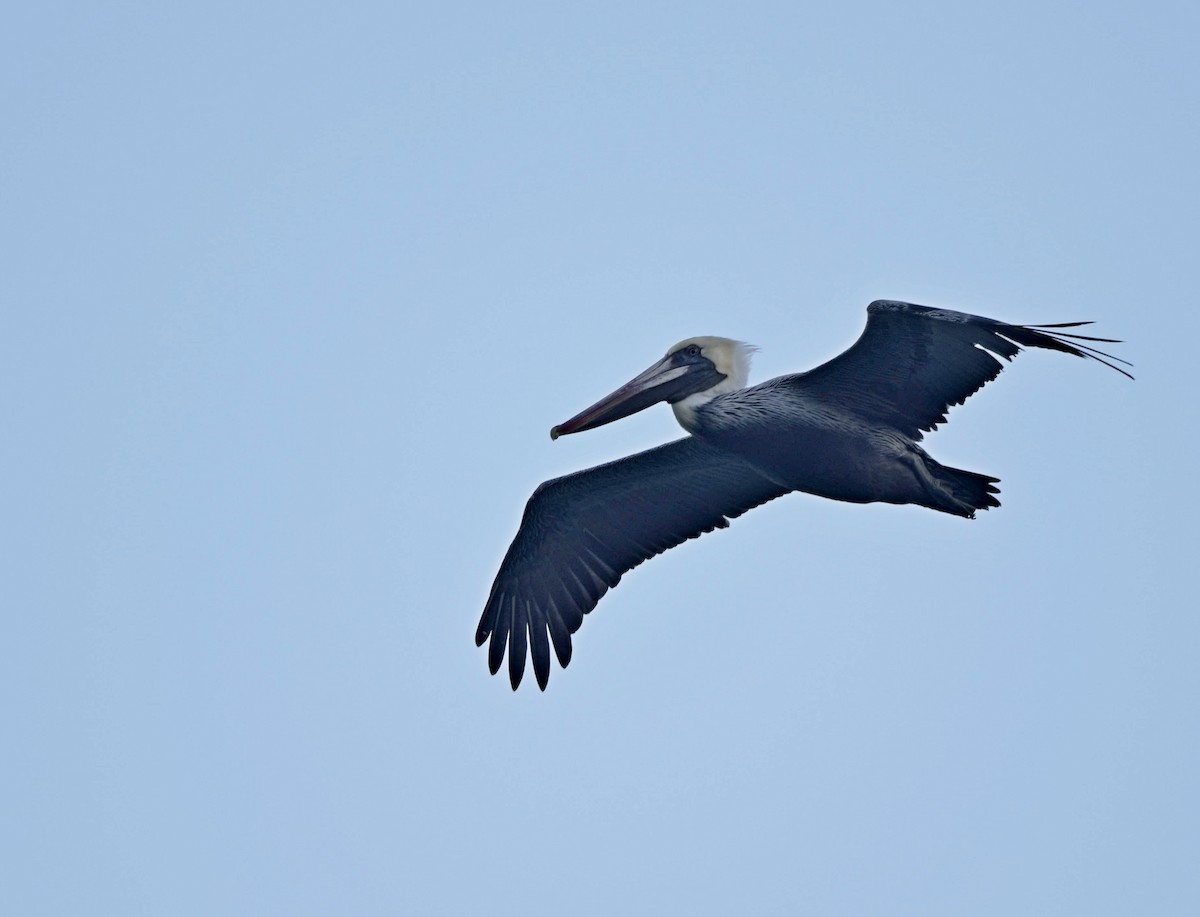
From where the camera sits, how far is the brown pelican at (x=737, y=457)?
10.2 metres

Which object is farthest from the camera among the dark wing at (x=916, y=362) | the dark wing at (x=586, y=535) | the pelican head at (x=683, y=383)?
the dark wing at (x=586, y=535)

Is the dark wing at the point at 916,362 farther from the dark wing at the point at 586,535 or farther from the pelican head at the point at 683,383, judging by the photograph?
the dark wing at the point at 586,535

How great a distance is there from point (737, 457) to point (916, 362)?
143 cm

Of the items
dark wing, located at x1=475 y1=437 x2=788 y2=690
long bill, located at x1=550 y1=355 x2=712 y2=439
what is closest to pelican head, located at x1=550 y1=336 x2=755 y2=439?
long bill, located at x1=550 y1=355 x2=712 y2=439

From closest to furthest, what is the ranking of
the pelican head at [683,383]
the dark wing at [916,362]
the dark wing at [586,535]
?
1. the dark wing at [916,362]
2. the pelican head at [683,383]
3. the dark wing at [586,535]

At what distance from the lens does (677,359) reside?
1123cm

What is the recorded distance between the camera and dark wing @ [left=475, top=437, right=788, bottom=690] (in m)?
11.8

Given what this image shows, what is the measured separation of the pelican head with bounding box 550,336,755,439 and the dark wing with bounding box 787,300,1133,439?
624 millimetres

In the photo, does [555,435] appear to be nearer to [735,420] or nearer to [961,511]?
[735,420]

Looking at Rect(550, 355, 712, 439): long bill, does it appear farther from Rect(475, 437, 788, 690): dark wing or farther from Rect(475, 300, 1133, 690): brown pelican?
Rect(475, 437, 788, 690): dark wing

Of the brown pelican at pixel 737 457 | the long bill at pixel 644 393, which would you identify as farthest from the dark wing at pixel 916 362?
the long bill at pixel 644 393

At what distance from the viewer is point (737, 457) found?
11141 mm

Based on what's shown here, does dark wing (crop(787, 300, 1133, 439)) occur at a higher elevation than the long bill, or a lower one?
lower

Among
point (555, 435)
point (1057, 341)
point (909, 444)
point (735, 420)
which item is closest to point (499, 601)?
point (555, 435)
